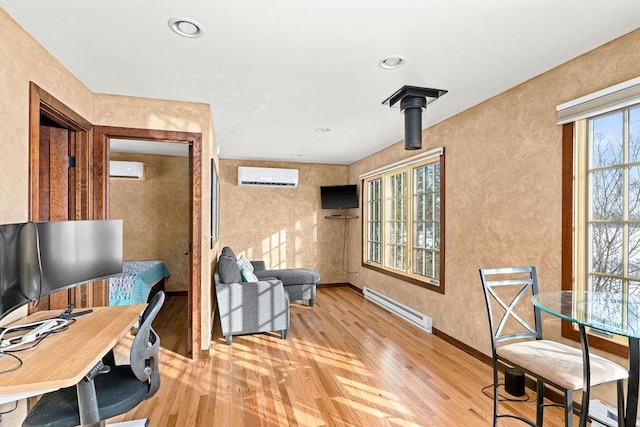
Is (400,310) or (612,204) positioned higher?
(612,204)

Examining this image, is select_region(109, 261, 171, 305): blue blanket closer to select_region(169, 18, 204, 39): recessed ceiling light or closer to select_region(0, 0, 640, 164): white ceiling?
select_region(0, 0, 640, 164): white ceiling

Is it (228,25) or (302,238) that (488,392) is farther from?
(302,238)

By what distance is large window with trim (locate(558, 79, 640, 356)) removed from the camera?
191 centimetres

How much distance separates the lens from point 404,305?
4203 millimetres

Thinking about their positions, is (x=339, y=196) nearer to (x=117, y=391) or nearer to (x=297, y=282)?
(x=297, y=282)

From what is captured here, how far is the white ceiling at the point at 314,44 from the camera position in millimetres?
1609

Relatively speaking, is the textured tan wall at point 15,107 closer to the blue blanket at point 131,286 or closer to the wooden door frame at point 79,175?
the wooden door frame at point 79,175

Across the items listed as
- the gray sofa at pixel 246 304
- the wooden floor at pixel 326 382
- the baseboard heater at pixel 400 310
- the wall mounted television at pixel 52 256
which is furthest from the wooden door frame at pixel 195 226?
the baseboard heater at pixel 400 310

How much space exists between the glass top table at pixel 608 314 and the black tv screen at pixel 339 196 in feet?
13.7

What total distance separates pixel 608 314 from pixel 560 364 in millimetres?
340

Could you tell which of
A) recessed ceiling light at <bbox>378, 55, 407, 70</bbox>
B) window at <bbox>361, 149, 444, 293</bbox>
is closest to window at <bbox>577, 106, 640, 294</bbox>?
recessed ceiling light at <bbox>378, 55, 407, 70</bbox>

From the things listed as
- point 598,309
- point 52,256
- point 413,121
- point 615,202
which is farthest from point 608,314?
point 52,256

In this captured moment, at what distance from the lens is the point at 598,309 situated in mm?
1559

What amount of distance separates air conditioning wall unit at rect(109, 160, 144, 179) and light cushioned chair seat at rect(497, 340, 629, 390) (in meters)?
5.23
